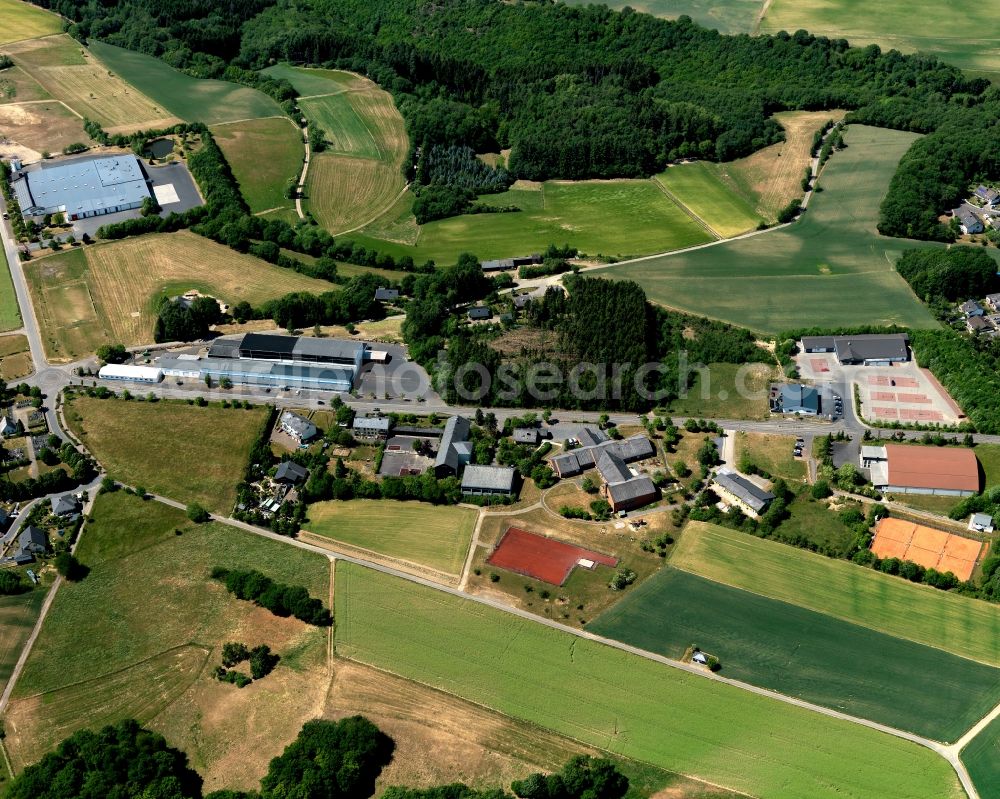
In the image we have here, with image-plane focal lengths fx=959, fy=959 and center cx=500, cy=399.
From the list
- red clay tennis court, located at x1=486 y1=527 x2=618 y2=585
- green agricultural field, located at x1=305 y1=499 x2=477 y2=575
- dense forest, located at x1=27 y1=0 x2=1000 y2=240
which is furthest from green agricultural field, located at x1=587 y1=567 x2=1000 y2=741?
dense forest, located at x1=27 y1=0 x2=1000 y2=240

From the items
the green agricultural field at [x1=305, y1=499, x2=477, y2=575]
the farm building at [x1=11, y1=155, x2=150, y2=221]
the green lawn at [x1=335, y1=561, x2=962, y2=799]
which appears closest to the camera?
the green lawn at [x1=335, y1=561, x2=962, y2=799]

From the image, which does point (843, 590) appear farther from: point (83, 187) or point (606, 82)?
point (83, 187)

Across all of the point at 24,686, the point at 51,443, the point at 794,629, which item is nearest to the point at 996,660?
the point at 794,629

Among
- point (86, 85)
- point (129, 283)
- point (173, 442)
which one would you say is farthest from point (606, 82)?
point (173, 442)

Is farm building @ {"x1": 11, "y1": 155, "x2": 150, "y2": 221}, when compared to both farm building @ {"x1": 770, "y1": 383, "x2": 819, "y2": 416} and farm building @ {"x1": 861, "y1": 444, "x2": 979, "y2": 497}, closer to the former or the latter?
farm building @ {"x1": 770, "y1": 383, "x2": 819, "y2": 416}

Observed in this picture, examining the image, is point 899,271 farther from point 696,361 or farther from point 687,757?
point 687,757

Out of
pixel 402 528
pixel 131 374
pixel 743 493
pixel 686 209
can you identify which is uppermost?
pixel 686 209
